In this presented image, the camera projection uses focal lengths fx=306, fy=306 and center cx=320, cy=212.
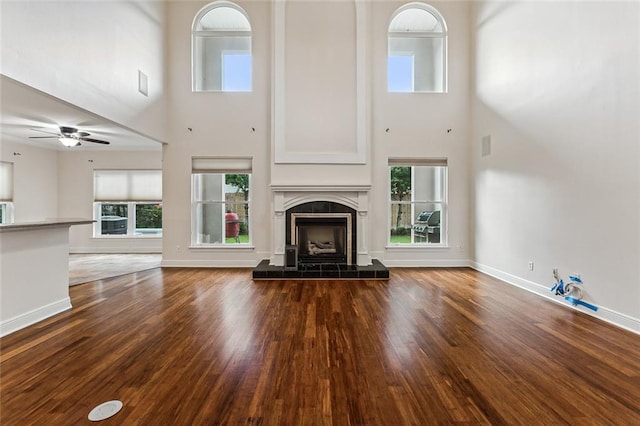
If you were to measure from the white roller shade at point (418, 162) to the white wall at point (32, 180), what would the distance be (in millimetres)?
7883

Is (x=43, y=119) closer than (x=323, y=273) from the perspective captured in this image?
Yes

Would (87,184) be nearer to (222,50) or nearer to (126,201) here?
(126,201)

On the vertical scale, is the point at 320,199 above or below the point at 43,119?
below

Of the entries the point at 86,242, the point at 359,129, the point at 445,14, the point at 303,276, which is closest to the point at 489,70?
the point at 445,14

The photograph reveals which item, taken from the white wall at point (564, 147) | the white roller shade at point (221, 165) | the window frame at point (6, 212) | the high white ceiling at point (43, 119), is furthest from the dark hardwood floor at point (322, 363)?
the window frame at point (6, 212)

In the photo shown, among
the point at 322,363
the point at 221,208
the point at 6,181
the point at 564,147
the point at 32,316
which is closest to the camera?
the point at 322,363

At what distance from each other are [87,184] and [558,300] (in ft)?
31.5

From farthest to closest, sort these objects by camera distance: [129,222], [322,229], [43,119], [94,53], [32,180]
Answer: [129,222] < [32,180] < [322,229] < [43,119] < [94,53]

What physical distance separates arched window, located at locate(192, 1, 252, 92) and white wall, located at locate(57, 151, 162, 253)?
2.79 m

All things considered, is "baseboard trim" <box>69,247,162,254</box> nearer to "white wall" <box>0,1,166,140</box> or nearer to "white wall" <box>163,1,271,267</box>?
"white wall" <box>163,1,271,267</box>

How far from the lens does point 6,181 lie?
6711 millimetres

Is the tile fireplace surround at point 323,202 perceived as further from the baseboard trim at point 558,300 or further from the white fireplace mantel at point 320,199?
the baseboard trim at point 558,300

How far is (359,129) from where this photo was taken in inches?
218

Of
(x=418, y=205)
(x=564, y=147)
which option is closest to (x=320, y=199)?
(x=418, y=205)
